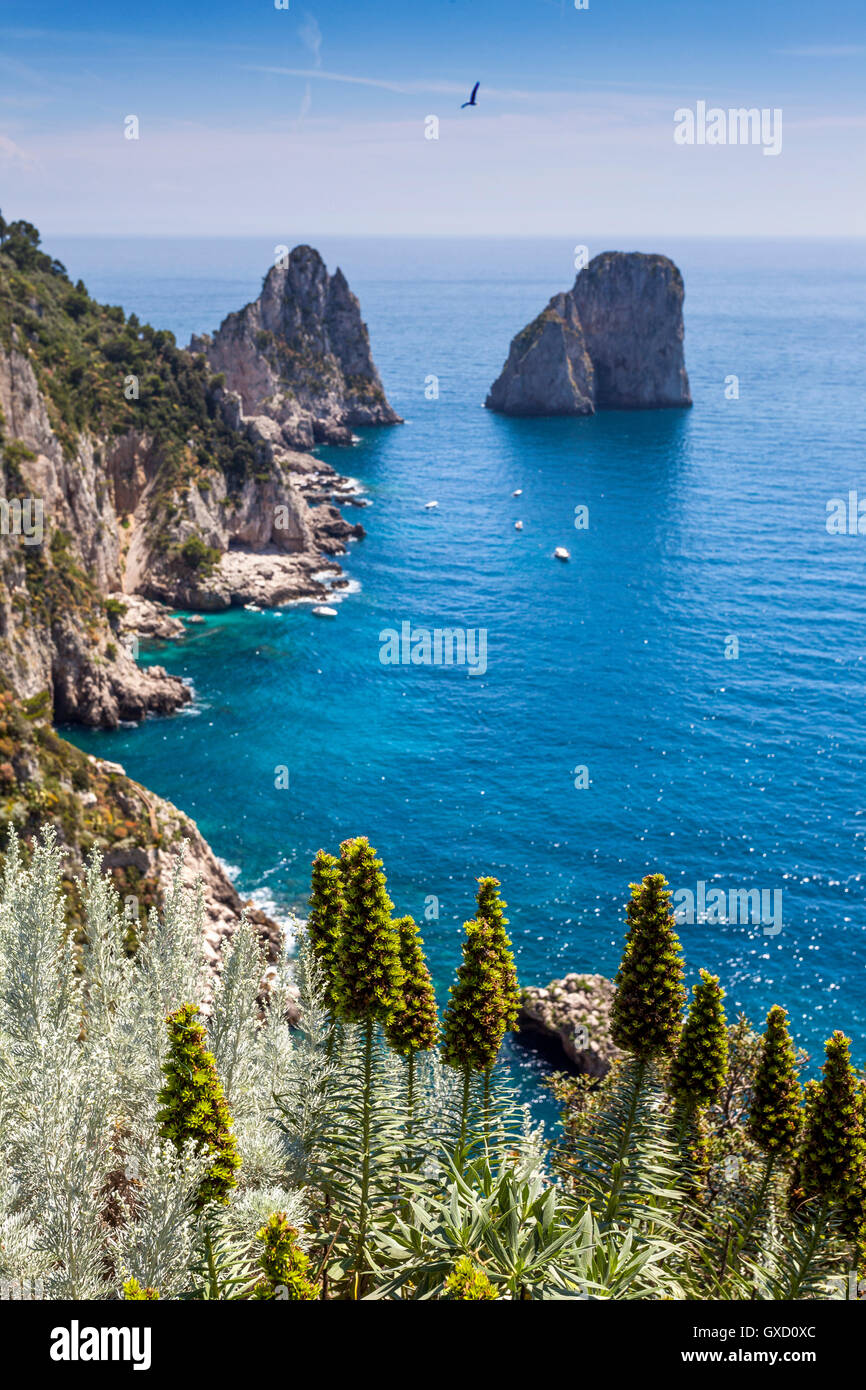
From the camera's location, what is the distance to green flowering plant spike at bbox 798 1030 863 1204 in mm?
15070

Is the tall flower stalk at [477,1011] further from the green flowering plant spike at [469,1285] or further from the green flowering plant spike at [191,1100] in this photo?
the green flowering plant spike at [469,1285]

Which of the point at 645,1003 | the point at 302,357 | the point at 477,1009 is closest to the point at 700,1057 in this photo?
the point at 645,1003

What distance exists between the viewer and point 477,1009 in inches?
611

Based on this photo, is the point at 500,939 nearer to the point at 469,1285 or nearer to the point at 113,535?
the point at 469,1285

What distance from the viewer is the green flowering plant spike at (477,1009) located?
51.0ft

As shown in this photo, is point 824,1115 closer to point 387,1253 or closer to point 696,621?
point 387,1253

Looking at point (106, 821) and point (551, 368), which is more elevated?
point (551, 368)

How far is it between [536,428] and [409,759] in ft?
409

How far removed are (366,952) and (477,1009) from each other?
7.52ft

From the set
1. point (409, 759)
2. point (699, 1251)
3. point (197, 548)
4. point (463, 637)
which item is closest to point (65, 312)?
point (197, 548)

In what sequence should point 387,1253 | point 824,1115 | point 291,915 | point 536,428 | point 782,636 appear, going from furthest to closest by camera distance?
point 536,428 → point 782,636 → point 291,915 → point 824,1115 → point 387,1253

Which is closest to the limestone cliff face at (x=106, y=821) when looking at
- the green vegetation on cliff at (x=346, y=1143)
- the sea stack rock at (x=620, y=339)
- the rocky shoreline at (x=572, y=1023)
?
the rocky shoreline at (x=572, y=1023)

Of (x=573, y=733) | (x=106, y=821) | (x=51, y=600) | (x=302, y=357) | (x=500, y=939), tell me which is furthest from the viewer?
(x=302, y=357)

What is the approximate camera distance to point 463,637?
103m
